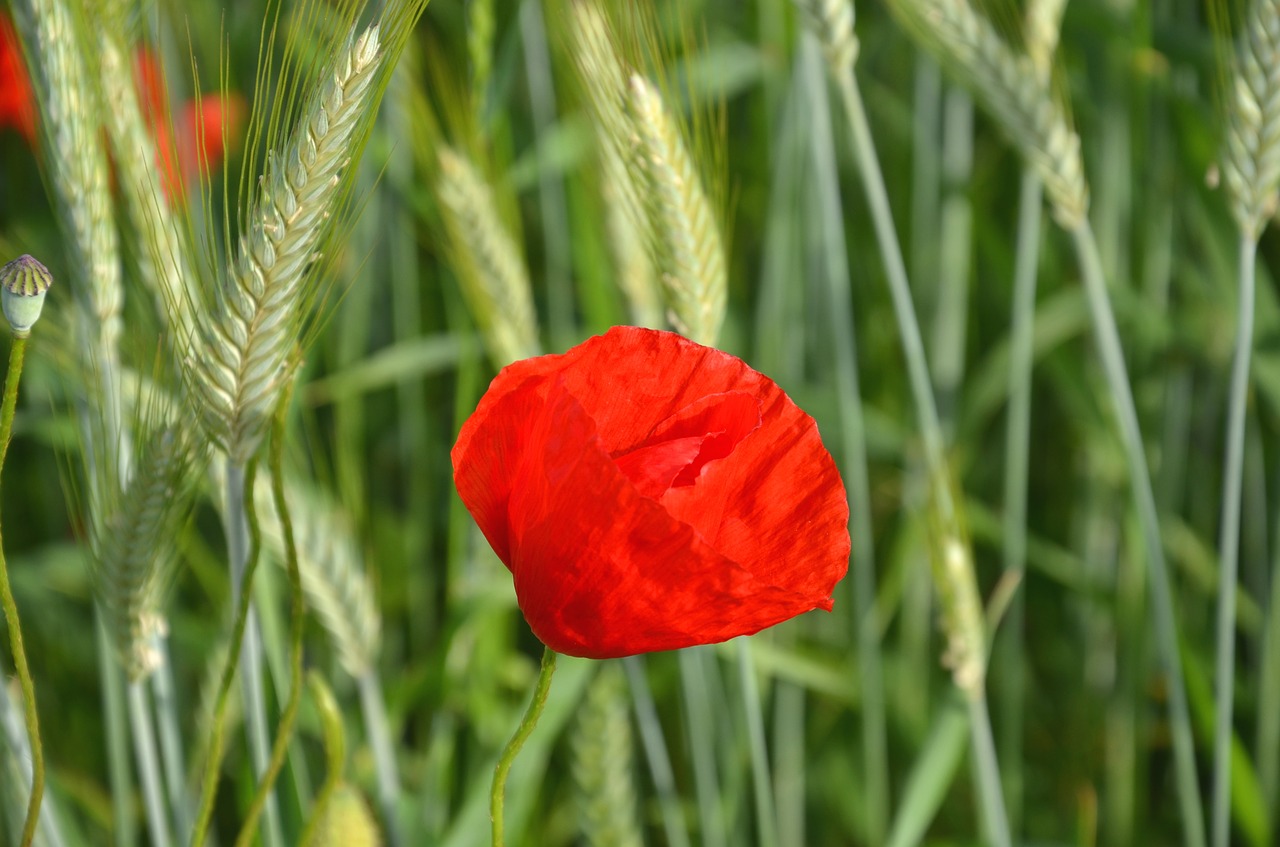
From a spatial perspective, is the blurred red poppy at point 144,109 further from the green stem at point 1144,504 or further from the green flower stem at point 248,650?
the green stem at point 1144,504

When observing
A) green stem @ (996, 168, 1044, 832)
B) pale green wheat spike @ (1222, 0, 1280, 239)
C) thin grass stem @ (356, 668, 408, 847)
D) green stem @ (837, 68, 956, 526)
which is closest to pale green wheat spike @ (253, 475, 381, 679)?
thin grass stem @ (356, 668, 408, 847)

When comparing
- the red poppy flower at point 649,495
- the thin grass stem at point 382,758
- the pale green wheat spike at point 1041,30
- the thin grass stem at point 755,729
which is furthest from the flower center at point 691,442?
the pale green wheat spike at point 1041,30

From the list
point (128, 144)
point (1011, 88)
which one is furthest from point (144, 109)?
point (1011, 88)

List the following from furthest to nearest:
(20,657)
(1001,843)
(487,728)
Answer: (487,728) → (1001,843) → (20,657)

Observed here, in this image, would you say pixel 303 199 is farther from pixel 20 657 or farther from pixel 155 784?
pixel 155 784

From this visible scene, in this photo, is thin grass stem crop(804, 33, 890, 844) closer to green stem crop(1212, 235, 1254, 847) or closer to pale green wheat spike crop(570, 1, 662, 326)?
pale green wheat spike crop(570, 1, 662, 326)

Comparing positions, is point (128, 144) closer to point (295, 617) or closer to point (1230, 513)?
point (295, 617)

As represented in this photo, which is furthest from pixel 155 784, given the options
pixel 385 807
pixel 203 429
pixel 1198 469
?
pixel 1198 469
